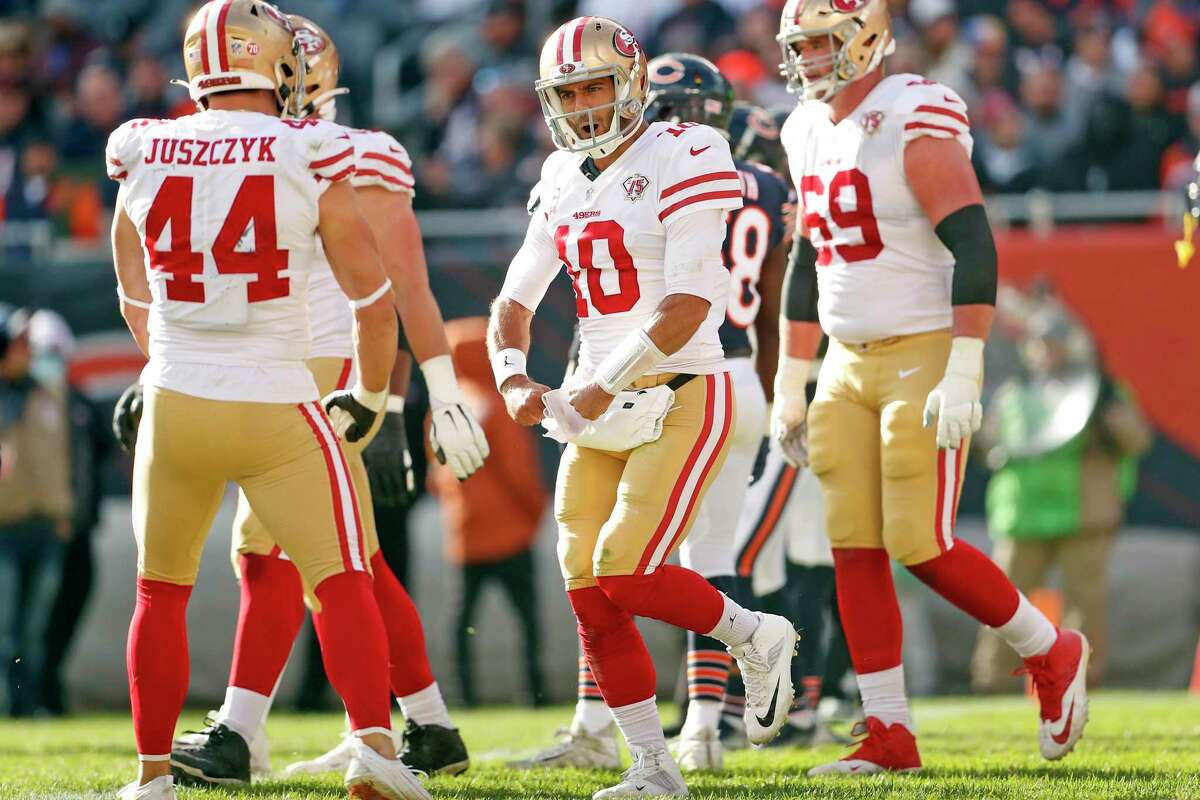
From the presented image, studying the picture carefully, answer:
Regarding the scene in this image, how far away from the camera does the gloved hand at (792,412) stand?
519cm

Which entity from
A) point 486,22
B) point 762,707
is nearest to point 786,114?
point 762,707

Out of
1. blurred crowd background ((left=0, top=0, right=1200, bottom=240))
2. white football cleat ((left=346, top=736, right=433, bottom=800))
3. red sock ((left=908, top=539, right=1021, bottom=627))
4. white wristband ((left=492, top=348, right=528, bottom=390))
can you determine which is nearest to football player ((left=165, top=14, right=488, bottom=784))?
white wristband ((left=492, top=348, right=528, bottom=390))

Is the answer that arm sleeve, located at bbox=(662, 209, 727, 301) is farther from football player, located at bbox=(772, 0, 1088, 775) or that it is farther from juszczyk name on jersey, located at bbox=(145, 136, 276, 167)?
juszczyk name on jersey, located at bbox=(145, 136, 276, 167)

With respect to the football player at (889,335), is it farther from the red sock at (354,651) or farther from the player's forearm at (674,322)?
the red sock at (354,651)

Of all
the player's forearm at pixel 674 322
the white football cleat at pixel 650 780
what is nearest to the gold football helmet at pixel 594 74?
the player's forearm at pixel 674 322

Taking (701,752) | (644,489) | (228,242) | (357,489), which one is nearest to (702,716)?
(701,752)

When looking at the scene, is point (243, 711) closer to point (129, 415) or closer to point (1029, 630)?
point (129, 415)

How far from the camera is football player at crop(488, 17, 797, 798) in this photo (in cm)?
432

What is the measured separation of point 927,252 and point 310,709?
5359 millimetres

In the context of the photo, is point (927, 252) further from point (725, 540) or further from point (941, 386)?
point (725, 540)

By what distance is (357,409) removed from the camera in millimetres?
4352

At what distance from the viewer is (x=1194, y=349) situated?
9.52 meters

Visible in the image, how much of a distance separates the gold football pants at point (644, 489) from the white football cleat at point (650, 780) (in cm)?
44

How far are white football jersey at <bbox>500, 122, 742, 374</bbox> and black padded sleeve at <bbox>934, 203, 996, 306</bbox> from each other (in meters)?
0.63
